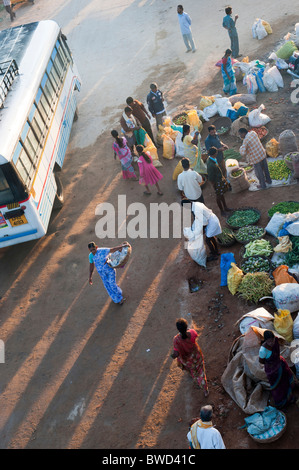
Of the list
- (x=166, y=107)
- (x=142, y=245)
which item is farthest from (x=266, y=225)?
(x=166, y=107)

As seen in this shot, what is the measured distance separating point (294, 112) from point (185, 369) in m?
7.86

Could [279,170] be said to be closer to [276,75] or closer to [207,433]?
[276,75]

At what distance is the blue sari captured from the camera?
1252 centimetres

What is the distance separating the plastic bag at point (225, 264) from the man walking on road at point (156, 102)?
6207 millimetres

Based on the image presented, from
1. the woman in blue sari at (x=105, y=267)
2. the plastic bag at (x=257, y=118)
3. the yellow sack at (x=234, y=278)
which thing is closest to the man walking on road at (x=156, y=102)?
the plastic bag at (x=257, y=118)

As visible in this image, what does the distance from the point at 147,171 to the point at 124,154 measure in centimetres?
114

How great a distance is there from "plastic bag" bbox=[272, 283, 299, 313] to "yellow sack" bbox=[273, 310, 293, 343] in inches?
14.7

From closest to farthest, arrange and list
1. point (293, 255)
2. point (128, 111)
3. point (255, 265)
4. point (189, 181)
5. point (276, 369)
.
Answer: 1. point (276, 369)
2. point (293, 255)
3. point (255, 265)
4. point (189, 181)
5. point (128, 111)

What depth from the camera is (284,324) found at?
20.2ft

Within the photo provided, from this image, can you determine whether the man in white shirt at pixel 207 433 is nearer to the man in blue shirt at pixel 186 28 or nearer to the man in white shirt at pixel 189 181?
the man in white shirt at pixel 189 181

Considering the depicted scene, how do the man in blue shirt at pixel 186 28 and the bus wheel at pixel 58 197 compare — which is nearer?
the bus wheel at pixel 58 197

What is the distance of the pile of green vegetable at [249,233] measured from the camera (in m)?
8.17

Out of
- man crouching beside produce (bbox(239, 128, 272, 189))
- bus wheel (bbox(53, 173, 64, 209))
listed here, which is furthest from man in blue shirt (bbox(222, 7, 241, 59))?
bus wheel (bbox(53, 173, 64, 209))

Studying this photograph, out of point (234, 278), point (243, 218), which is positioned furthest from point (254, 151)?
point (234, 278)
